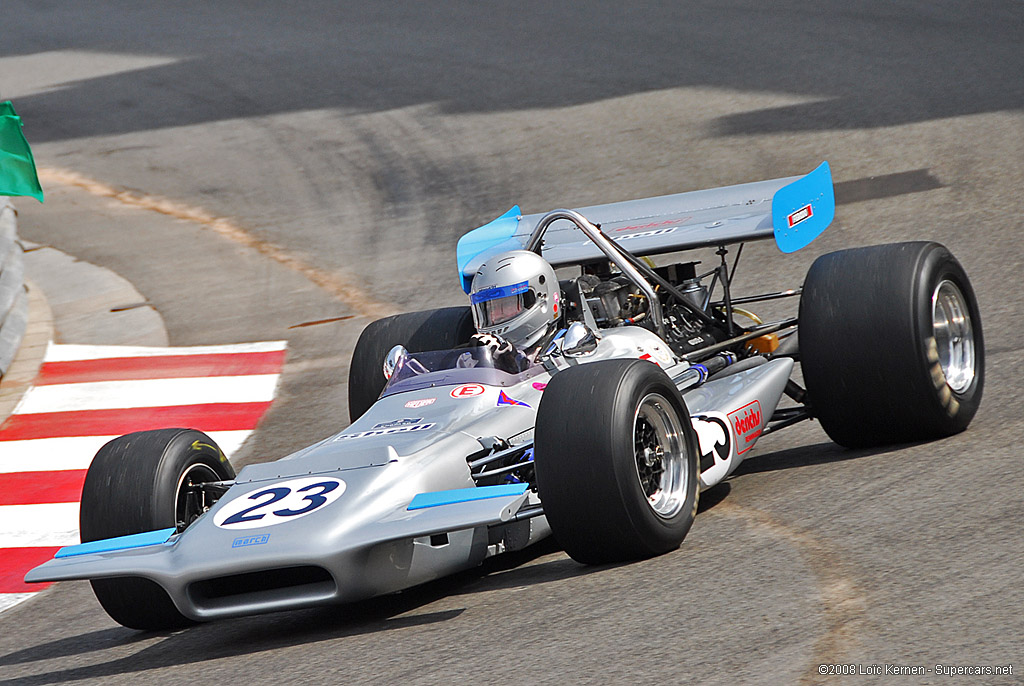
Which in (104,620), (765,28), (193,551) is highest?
(765,28)

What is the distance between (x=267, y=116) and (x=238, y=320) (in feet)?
25.1

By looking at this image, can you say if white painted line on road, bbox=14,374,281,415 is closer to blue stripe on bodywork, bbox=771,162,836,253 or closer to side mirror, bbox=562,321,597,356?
side mirror, bbox=562,321,597,356

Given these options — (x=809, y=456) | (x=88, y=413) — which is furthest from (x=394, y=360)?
(x=88, y=413)

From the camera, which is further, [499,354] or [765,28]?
[765,28]

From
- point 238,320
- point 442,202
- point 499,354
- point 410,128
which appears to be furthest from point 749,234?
point 410,128

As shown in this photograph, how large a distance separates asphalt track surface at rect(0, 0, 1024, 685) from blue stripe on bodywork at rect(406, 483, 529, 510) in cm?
42

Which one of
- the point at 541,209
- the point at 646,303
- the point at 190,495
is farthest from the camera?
the point at 541,209

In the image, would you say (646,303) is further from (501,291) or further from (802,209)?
(501,291)

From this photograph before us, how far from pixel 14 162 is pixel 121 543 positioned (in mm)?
4207

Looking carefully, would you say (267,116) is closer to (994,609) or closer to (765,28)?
(765,28)

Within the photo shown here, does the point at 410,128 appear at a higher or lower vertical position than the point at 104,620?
higher

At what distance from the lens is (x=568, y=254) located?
7.29 meters

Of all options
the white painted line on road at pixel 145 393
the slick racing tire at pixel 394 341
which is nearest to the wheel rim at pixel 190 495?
the slick racing tire at pixel 394 341

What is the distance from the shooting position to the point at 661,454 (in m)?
5.64
